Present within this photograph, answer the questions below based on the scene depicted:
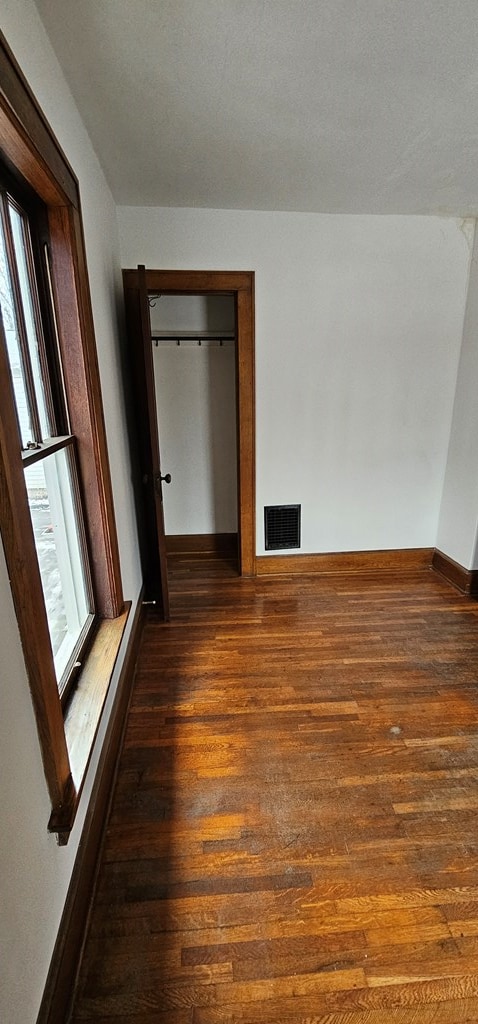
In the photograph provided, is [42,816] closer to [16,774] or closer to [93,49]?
[16,774]

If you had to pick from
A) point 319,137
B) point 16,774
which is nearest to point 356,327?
point 319,137

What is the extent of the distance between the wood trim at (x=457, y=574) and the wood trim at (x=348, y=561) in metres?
0.10

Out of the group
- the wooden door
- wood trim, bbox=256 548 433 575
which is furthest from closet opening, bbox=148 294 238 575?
the wooden door

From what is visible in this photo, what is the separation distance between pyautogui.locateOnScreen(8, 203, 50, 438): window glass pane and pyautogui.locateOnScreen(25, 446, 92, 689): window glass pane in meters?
0.15

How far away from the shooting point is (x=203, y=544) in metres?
3.71

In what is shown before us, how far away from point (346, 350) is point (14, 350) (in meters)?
2.30

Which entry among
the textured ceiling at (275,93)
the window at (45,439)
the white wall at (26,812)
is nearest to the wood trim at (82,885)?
the white wall at (26,812)

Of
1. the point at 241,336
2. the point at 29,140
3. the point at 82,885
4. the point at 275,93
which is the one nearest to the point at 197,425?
the point at 241,336

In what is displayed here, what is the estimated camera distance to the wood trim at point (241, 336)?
2697 mm

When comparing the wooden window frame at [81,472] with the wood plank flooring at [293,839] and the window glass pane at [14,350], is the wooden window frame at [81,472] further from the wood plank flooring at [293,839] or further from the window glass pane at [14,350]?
the wood plank flooring at [293,839]

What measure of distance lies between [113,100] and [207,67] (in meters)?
0.39

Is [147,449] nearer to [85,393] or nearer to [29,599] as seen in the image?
[85,393]

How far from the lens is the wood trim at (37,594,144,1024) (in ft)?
3.10

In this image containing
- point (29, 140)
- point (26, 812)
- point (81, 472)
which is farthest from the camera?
point (81, 472)
